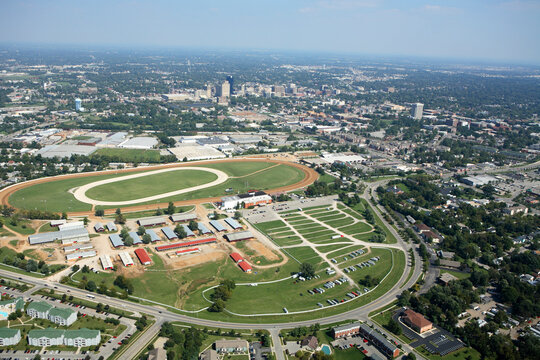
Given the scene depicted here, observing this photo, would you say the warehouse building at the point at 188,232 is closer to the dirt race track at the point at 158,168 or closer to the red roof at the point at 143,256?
the red roof at the point at 143,256

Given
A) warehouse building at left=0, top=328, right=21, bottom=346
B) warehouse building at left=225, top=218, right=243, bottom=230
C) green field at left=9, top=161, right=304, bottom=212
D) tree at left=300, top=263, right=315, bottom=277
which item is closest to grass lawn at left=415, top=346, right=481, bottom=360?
tree at left=300, top=263, right=315, bottom=277

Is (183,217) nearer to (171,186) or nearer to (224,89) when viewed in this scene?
(171,186)

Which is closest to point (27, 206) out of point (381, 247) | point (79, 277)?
point (79, 277)

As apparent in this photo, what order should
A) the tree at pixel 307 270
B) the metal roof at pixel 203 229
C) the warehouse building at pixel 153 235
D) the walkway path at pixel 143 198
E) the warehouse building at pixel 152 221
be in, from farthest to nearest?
the walkway path at pixel 143 198 < the warehouse building at pixel 152 221 < the metal roof at pixel 203 229 < the warehouse building at pixel 153 235 < the tree at pixel 307 270

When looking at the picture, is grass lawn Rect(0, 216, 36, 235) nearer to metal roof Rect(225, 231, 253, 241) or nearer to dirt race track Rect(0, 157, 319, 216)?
dirt race track Rect(0, 157, 319, 216)

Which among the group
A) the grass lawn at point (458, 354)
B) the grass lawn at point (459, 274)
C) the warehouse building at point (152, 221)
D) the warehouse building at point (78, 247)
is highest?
the warehouse building at point (152, 221)

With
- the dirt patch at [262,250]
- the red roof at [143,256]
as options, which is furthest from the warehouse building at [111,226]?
the dirt patch at [262,250]

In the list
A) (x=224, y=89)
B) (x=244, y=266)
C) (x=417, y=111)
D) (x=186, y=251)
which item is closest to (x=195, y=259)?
(x=186, y=251)
